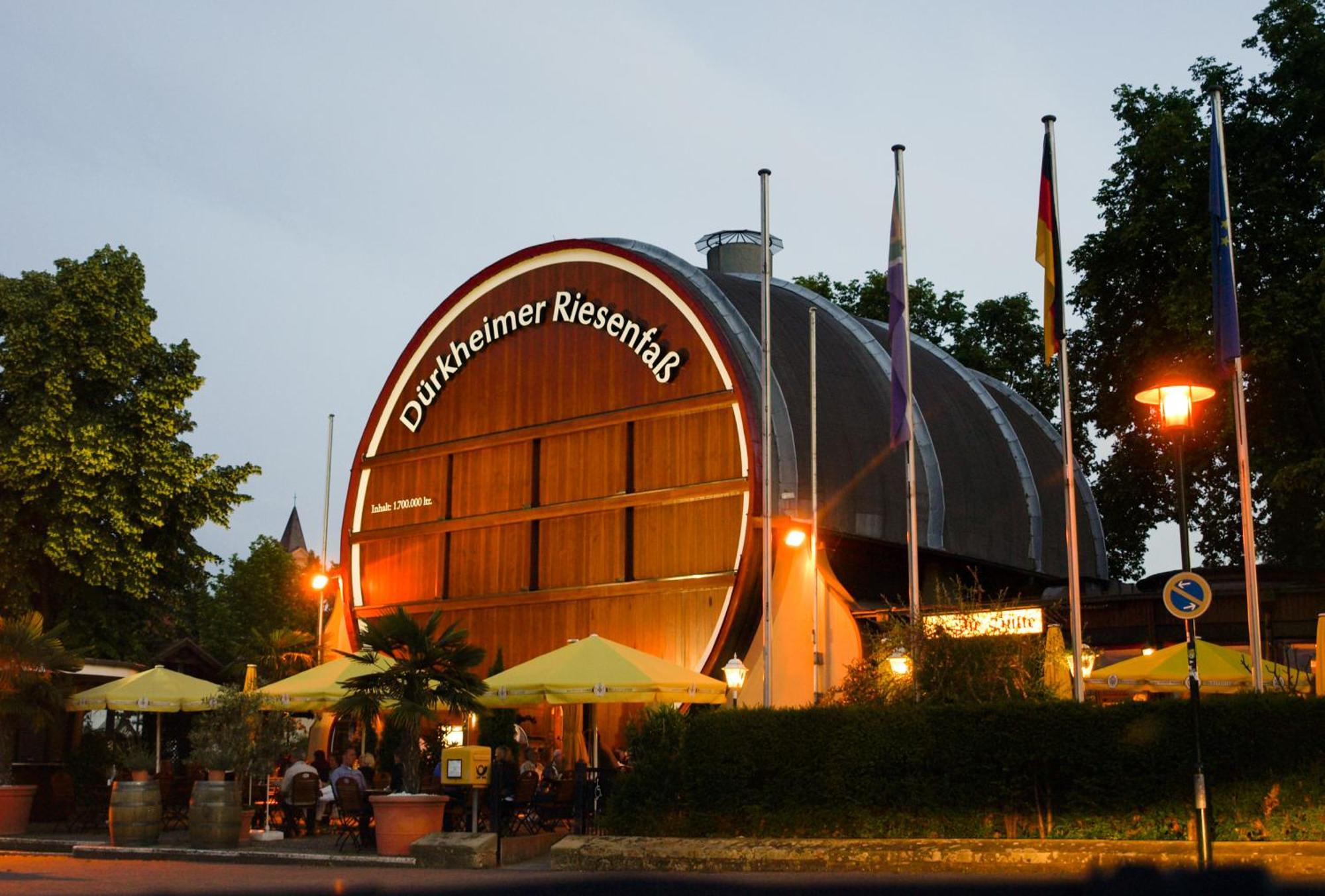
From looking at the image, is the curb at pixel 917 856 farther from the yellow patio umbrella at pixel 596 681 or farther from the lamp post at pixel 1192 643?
the yellow patio umbrella at pixel 596 681

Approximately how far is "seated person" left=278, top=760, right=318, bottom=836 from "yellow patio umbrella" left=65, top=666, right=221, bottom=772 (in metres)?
2.97

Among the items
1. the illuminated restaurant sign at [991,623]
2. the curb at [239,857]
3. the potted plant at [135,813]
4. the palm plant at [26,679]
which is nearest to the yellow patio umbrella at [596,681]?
the curb at [239,857]

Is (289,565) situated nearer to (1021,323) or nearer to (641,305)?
(1021,323)

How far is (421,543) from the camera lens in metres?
34.4

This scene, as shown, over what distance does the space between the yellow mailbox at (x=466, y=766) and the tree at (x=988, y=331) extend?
92.3ft

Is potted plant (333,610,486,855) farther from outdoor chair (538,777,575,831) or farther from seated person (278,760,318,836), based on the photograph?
seated person (278,760,318,836)

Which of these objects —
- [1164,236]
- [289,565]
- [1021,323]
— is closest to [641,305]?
[1164,236]

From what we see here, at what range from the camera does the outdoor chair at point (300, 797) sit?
73.4 feet

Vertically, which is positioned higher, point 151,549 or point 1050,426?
point 1050,426

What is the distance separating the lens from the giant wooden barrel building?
28.5 m

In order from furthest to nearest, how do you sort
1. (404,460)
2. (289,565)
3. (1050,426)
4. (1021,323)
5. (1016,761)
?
(289,565) → (1021,323) → (1050,426) → (404,460) → (1016,761)

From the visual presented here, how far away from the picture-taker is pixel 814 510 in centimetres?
2673

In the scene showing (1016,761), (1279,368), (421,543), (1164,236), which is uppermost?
(1164,236)

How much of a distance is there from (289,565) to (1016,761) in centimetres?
5756
